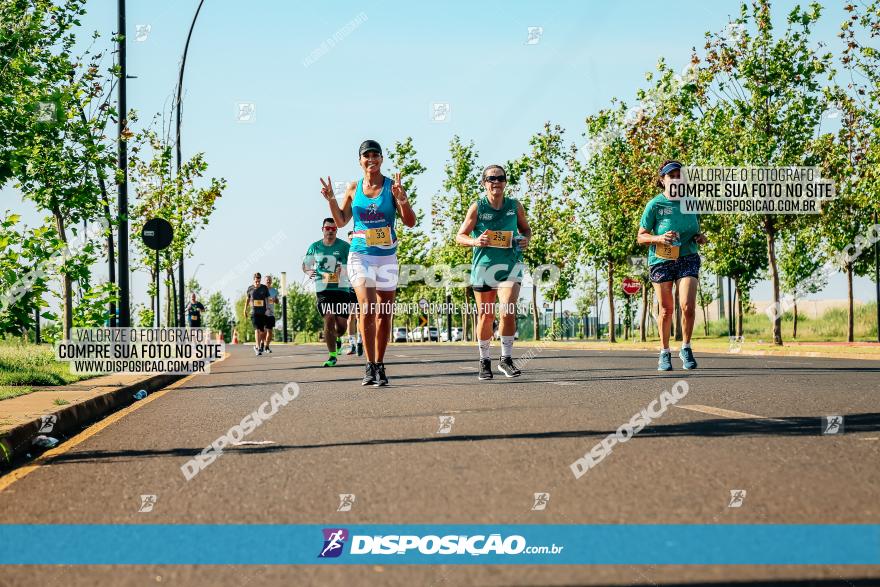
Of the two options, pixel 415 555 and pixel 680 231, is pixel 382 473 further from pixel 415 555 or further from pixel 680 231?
pixel 680 231

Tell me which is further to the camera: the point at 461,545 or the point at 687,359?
the point at 687,359

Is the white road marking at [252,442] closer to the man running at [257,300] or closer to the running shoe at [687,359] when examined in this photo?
the running shoe at [687,359]

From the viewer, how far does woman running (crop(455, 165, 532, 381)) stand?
10875 millimetres

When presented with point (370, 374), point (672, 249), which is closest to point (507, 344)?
point (370, 374)

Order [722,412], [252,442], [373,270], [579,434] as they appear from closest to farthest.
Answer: [579,434], [252,442], [722,412], [373,270]

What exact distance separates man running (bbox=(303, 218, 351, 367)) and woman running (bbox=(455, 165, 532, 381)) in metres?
4.57

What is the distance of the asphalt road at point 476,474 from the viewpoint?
131 inches

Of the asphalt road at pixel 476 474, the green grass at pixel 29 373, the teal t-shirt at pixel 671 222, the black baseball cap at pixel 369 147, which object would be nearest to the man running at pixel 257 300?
the green grass at pixel 29 373

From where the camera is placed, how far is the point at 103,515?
14.0 ft

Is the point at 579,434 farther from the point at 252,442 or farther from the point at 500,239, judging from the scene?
the point at 500,239

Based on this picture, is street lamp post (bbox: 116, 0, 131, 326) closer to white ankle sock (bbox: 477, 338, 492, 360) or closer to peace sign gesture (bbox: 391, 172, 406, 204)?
white ankle sock (bbox: 477, 338, 492, 360)

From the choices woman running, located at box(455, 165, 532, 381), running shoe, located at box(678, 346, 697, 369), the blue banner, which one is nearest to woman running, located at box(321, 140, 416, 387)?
woman running, located at box(455, 165, 532, 381)

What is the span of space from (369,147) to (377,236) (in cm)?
95

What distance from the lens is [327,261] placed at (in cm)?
1547
